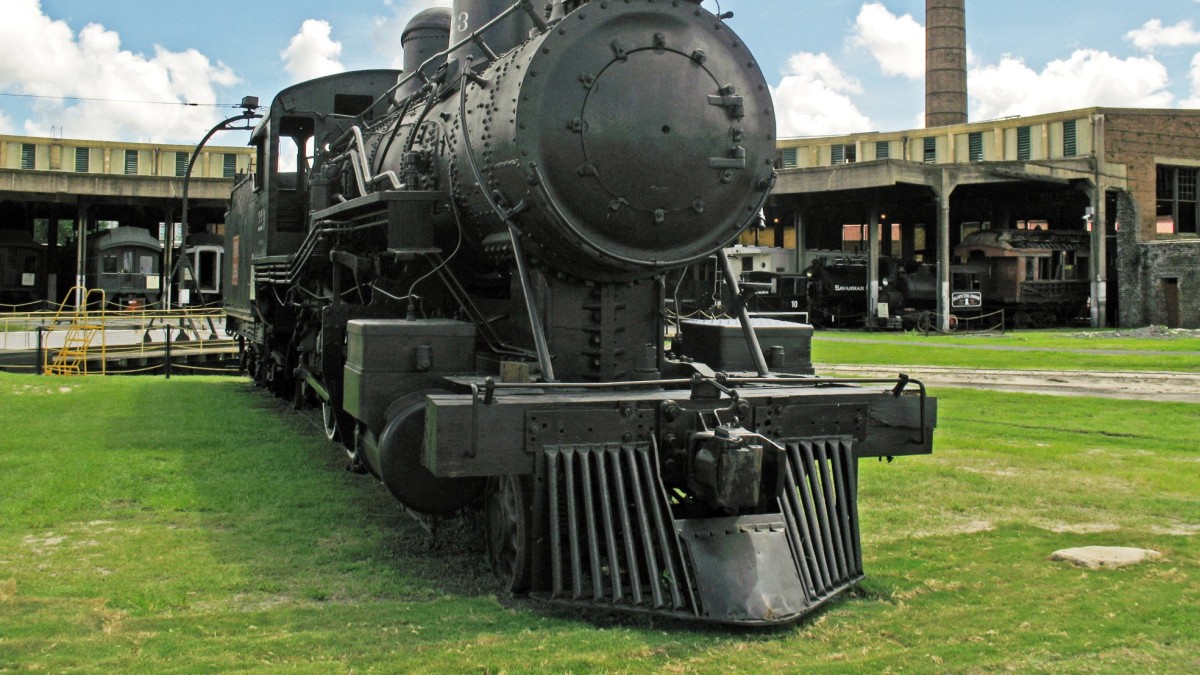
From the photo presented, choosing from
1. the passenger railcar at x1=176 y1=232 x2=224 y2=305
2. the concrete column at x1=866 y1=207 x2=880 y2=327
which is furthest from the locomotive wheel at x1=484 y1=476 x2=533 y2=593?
the concrete column at x1=866 y1=207 x2=880 y2=327

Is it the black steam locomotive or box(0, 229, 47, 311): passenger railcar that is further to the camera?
box(0, 229, 47, 311): passenger railcar

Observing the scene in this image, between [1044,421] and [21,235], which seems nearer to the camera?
[1044,421]

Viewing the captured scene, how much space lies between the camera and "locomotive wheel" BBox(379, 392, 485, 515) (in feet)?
16.8

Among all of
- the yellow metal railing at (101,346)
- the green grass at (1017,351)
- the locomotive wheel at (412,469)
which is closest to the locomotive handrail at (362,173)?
the locomotive wheel at (412,469)

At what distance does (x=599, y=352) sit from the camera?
18.3 feet

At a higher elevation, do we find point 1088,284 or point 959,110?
point 959,110

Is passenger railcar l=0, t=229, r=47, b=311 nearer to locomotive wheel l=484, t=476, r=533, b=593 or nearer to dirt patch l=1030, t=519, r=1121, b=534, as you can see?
locomotive wheel l=484, t=476, r=533, b=593

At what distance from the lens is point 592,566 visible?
436 centimetres

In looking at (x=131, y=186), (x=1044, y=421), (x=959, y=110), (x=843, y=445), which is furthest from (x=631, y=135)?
(x=959, y=110)

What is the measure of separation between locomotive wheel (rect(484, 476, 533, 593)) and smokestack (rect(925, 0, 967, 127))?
53.8 metres

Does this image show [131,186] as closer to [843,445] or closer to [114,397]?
[114,397]

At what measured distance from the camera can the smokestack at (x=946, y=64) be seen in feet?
177

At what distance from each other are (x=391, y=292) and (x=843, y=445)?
3.16 m

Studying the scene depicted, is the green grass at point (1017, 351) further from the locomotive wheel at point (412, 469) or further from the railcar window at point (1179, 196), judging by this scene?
the locomotive wheel at point (412, 469)
